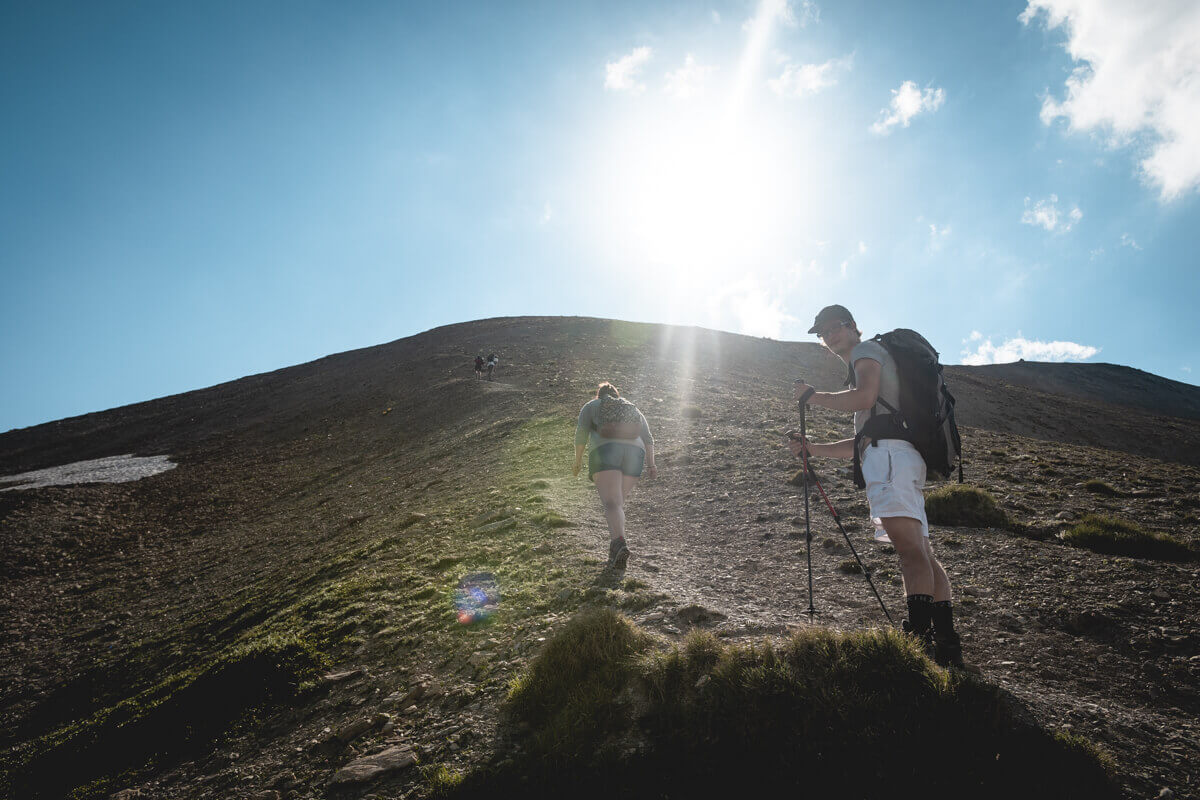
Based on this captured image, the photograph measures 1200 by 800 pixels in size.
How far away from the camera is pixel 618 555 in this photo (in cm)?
652

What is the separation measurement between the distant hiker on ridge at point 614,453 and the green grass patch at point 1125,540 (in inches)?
262

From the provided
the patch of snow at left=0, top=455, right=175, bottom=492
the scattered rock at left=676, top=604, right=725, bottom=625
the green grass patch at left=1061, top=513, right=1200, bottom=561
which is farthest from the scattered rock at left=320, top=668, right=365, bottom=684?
the patch of snow at left=0, top=455, right=175, bottom=492

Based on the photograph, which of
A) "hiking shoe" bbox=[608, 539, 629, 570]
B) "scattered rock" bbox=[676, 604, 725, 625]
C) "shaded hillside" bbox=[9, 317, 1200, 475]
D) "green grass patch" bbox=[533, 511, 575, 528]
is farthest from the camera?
"shaded hillside" bbox=[9, 317, 1200, 475]

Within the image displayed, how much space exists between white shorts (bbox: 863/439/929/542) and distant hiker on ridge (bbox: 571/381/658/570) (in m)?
3.14

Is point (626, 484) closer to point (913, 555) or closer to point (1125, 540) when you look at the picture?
point (913, 555)

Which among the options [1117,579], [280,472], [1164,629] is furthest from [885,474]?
[280,472]

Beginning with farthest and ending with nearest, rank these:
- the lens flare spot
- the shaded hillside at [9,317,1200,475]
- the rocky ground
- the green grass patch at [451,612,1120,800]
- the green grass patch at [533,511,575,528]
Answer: the shaded hillside at [9,317,1200,475] < the green grass patch at [533,511,575,528] < the lens flare spot < the rocky ground < the green grass patch at [451,612,1120,800]

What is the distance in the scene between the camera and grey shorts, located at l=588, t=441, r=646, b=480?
6.82 metres

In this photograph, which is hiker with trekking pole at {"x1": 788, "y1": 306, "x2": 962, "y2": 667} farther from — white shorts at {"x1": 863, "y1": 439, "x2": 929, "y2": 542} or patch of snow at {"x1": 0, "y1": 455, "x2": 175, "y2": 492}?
patch of snow at {"x1": 0, "y1": 455, "x2": 175, "y2": 492}

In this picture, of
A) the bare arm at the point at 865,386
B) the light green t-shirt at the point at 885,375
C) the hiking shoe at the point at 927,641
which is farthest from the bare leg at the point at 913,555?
the bare arm at the point at 865,386

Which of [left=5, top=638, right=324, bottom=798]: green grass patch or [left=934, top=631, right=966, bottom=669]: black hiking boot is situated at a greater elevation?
[left=934, top=631, right=966, bottom=669]: black hiking boot

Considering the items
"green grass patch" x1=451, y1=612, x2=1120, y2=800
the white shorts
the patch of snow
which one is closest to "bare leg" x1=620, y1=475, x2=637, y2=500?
"green grass patch" x1=451, y1=612, x2=1120, y2=800

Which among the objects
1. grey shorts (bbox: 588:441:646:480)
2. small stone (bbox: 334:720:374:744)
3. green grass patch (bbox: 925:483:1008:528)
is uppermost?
grey shorts (bbox: 588:441:646:480)

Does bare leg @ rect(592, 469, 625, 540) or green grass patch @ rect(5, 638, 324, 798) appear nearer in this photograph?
green grass patch @ rect(5, 638, 324, 798)
